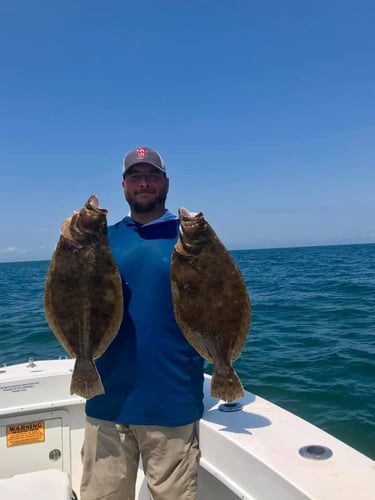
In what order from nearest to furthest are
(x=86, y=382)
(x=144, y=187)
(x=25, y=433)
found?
(x=86, y=382) → (x=144, y=187) → (x=25, y=433)

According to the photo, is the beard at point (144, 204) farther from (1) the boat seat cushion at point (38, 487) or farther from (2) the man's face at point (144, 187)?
(1) the boat seat cushion at point (38, 487)

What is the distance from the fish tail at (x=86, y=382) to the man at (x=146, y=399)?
0.17 m

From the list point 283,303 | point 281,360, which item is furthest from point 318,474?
point 283,303

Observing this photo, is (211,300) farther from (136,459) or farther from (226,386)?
(136,459)

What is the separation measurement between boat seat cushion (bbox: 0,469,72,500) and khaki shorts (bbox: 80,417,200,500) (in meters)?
0.76

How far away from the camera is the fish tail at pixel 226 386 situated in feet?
8.45

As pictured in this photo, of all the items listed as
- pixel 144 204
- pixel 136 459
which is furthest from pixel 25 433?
pixel 144 204

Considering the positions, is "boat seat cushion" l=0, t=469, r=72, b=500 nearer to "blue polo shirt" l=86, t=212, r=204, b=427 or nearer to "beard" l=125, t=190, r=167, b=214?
"blue polo shirt" l=86, t=212, r=204, b=427

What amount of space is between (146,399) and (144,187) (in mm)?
1304

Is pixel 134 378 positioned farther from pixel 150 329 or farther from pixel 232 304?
pixel 232 304

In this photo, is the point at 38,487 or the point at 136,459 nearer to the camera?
the point at 136,459

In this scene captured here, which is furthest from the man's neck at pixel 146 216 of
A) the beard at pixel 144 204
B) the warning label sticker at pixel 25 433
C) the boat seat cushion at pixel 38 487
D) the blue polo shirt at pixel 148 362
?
the warning label sticker at pixel 25 433

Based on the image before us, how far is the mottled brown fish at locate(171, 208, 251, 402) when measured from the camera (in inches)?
101

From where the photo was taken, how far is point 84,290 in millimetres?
2598
